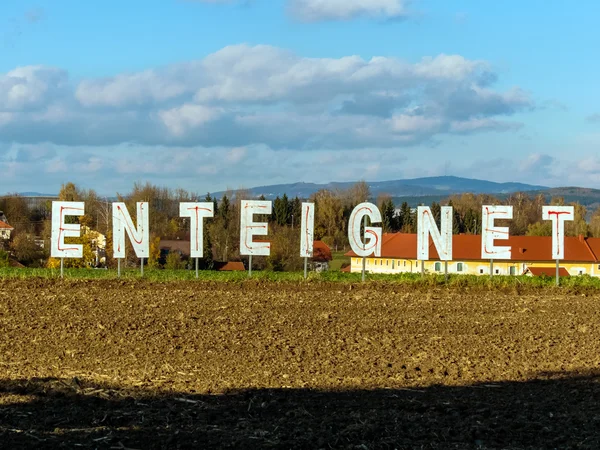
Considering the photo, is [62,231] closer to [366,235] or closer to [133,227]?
[133,227]

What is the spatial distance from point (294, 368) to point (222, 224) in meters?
63.7

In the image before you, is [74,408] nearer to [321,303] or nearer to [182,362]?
[182,362]

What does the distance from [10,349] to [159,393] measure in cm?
566

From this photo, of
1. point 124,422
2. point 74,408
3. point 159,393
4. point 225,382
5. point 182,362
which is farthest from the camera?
point 182,362

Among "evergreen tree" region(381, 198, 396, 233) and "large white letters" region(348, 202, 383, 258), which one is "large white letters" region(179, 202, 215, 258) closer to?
"large white letters" region(348, 202, 383, 258)

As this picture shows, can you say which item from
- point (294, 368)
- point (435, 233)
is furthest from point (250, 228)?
point (294, 368)

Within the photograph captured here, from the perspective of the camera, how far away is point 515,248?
64.9 m

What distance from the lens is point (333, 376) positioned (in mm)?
14312

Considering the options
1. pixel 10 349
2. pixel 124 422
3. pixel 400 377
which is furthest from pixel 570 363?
pixel 10 349

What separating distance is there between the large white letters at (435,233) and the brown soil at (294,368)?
9.83 ft

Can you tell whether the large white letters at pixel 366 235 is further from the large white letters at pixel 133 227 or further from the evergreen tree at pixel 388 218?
the evergreen tree at pixel 388 218

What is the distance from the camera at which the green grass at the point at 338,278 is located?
28.5 meters

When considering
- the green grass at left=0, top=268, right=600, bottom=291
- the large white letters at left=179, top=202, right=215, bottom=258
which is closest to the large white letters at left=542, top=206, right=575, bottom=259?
the green grass at left=0, top=268, right=600, bottom=291

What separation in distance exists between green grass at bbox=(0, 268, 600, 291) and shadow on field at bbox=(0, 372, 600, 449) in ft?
48.2
